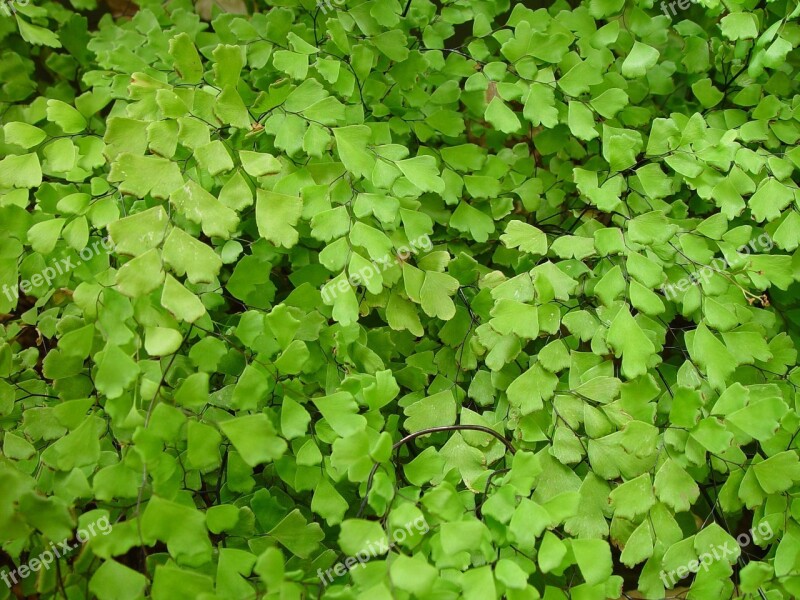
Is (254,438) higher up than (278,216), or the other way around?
(278,216)

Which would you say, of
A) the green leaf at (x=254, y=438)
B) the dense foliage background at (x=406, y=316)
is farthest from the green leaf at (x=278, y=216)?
the green leaf at (x=254, y=438)

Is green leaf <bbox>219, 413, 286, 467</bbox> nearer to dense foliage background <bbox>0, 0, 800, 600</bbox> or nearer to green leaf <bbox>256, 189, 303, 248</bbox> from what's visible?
dense foliage background <bbox>0, 0, 800, 600</bbox>

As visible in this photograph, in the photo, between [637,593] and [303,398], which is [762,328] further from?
[303,398]

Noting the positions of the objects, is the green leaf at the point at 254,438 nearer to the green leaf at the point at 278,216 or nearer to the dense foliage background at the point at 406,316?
the dense foliage background at the point at 406,316

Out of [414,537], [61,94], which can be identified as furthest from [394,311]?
[61,94]

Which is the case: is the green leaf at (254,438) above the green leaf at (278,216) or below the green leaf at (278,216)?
below

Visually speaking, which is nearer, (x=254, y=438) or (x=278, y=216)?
(x=254, y=438)

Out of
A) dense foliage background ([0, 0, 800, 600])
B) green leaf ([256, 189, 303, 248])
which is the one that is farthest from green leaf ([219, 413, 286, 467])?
green leaf ([256, 189, 303, 248])

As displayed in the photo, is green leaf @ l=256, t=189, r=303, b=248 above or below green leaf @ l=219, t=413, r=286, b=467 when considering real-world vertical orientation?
above

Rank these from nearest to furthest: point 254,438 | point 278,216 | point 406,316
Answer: point 254,438 < point 278,216 < point 406,316
